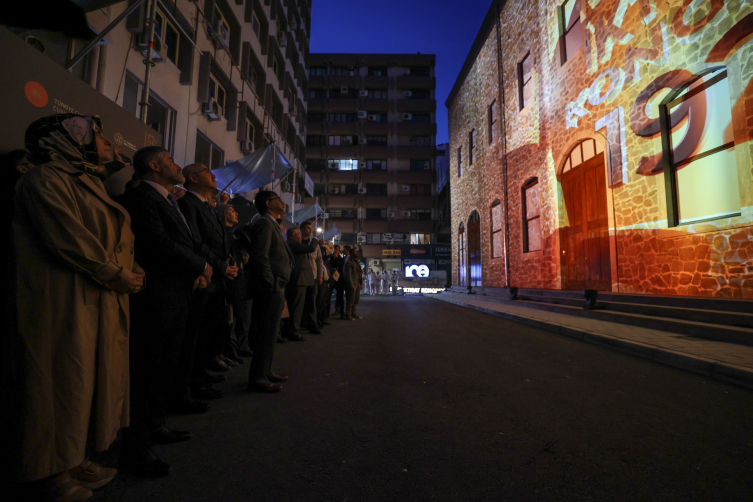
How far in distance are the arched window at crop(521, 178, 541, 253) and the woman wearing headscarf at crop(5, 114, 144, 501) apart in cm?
1245

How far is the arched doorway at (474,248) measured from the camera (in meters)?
17.7

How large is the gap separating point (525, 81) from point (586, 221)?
646 cm

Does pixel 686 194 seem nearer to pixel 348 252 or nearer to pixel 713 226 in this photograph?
pixel 713 226

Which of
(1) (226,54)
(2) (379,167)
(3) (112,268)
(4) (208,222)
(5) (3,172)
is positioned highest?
(2) (379,167)

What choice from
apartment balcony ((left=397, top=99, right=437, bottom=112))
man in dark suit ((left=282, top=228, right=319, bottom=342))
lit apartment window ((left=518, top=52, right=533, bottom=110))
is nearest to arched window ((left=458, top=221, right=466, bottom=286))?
lit apartment window ((left=518, top=52, right=533, bottom=110))

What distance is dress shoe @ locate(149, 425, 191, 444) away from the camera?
2.10m

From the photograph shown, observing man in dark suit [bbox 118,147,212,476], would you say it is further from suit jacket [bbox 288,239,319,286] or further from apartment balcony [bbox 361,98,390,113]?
apartment balcony [bbox 361,98,390,113]

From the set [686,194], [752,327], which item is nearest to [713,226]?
[686,194]

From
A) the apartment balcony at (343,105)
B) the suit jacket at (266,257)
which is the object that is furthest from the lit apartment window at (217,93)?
the apartment balcony at (343,105)

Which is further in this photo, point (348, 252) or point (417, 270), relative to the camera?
point (417, 270)

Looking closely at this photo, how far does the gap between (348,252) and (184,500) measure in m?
7.56

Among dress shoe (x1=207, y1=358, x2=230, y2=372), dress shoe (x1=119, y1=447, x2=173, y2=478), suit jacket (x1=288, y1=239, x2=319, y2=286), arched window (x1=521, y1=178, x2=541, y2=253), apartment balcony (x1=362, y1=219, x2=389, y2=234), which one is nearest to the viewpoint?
dress shoe (x1=119, y1=447, x2=173, y2=478)

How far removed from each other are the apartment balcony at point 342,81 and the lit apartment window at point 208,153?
2804 centimetres

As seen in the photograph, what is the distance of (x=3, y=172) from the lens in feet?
6.83
